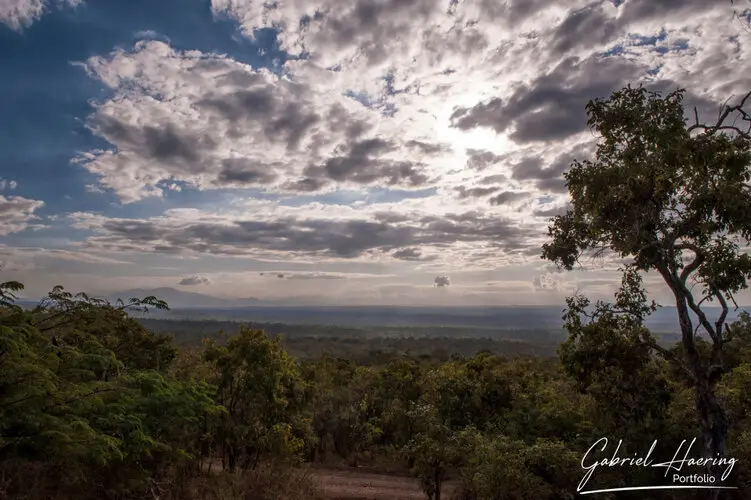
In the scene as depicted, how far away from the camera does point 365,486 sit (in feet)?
57.2

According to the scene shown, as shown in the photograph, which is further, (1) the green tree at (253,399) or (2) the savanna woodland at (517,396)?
(1) the green tree at (253,399)

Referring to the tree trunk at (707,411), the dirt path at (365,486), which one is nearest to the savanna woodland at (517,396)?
the tree trunk at (707,411)

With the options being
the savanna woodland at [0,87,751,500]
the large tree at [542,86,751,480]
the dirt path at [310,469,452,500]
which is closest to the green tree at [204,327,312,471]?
the savanna woodland at [0,87,751,500]

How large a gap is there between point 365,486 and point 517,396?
20.8 ft

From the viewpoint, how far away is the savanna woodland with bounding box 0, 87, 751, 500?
8203 millimetres

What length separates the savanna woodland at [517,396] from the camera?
8.20 metres

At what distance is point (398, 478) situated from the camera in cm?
1928

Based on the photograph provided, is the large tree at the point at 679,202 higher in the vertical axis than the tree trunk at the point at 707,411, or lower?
higher

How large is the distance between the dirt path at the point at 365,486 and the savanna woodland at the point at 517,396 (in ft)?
6.21

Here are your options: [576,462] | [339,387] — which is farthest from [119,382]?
[339,387]

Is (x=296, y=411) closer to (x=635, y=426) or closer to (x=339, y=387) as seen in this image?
(x=635, y=426)

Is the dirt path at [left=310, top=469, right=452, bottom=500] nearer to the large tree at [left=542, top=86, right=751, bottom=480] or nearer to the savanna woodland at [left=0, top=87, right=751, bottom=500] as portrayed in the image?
the savanna woodland at [left=0, top=87, right=751, bottom=500]

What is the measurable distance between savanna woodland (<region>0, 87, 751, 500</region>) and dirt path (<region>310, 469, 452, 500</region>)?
1.89m

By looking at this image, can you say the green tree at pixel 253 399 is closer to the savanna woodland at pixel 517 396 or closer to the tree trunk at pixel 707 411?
the savanna woodland at pixel 517 396
